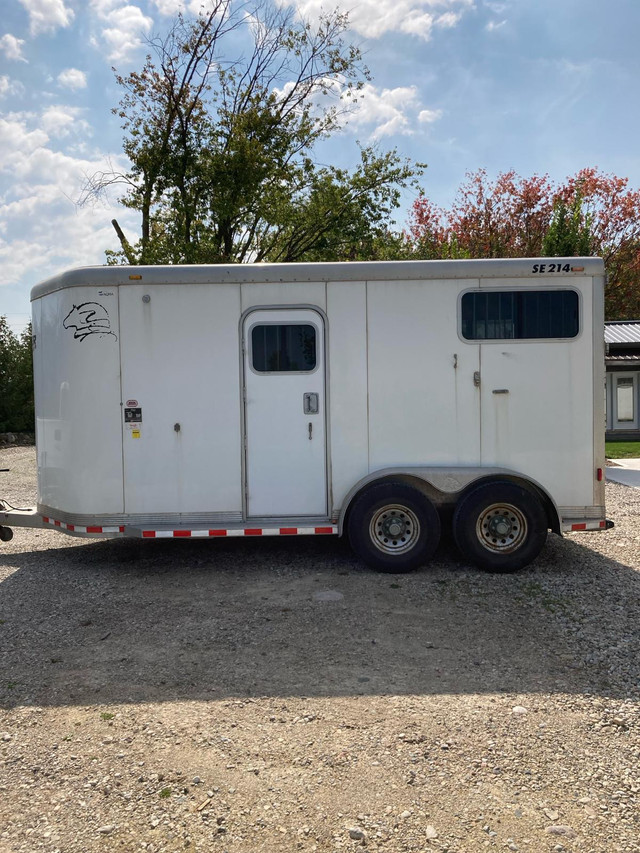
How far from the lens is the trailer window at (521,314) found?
20.6 ft

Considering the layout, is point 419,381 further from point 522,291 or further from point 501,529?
point 501,529

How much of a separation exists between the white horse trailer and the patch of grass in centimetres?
1061

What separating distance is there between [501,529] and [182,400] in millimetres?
3226

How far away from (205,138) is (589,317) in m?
10.5

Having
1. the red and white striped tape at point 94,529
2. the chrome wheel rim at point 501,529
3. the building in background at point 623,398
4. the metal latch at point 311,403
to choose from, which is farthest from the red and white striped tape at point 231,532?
the building in background at point 623,398

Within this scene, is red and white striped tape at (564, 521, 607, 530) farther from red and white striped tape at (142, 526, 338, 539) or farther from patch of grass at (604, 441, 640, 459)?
patch of grass at (604, 441, 640, 459)

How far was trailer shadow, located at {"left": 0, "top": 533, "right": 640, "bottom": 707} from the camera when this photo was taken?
13.8 feet

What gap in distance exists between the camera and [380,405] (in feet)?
20.8

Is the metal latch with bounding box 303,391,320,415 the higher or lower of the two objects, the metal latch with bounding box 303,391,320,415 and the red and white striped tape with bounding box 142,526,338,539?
the higher

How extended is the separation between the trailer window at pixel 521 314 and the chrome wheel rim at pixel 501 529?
162 cm

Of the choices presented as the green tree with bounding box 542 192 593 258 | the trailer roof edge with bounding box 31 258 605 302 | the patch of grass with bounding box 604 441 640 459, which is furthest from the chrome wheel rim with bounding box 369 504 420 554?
the patch of grass with bounding box 604 441 640 459

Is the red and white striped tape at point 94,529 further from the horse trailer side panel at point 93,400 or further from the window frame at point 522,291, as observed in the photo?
the window frame at point 522,291

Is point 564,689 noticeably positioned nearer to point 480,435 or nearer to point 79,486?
point 480,435

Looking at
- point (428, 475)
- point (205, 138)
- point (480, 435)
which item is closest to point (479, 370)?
point (480, 435)
